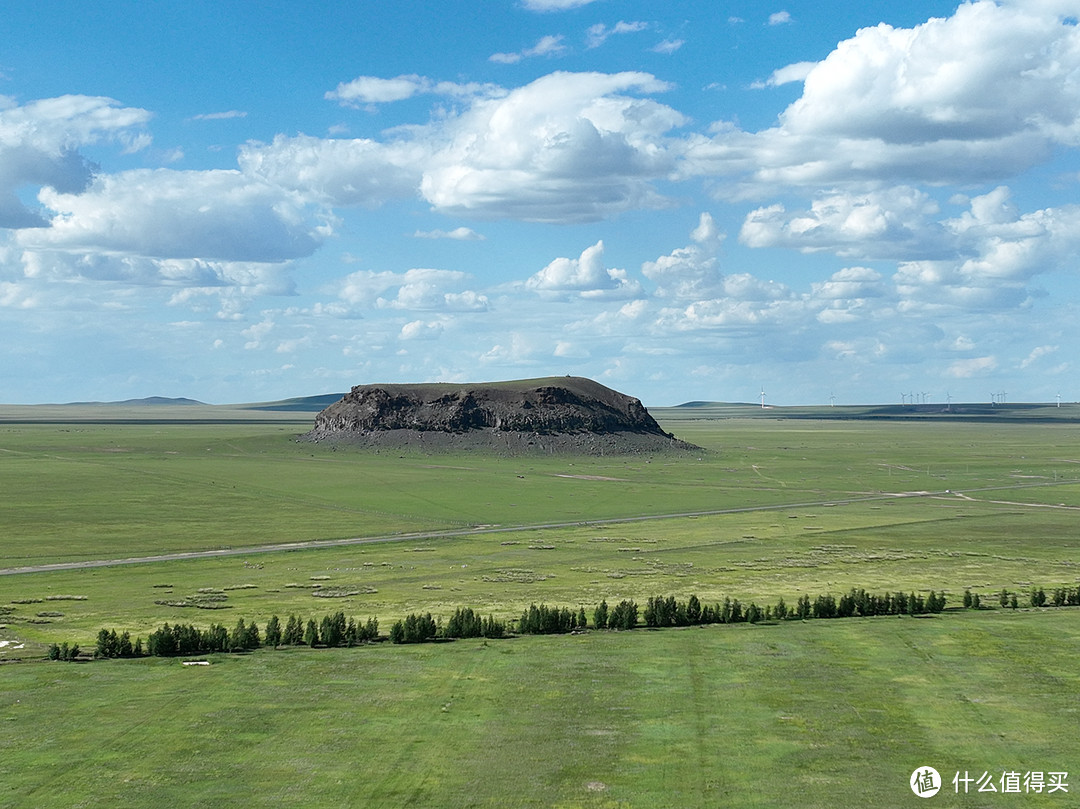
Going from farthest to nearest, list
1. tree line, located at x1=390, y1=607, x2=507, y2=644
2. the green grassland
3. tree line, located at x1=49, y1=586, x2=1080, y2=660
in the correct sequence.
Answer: tree line, located at x1=390, y1=607, x2=507, y2=644, tree line, located at x1=49, y1=586, x2=1080, y2=660, the green grassland

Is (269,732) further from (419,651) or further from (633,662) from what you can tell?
(633,662)

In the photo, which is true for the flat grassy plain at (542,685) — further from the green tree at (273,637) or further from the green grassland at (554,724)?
the green tree at (273,637)

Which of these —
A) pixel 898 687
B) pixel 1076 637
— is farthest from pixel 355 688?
pixel 1076 637

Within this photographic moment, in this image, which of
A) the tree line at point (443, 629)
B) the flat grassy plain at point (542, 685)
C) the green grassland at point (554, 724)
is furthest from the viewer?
the tree line at point (443, 629)

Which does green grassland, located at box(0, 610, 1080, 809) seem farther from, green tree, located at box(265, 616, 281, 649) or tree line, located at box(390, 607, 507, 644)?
green tree, located at box(265, 616, 281, 649)

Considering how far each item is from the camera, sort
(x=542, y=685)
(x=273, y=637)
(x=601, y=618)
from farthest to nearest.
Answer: (x=601, y=618) < (x=273, y=637) < (x=542, y=685)

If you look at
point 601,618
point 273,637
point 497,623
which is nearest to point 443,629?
point 497,623

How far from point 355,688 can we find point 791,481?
14695 centimetres

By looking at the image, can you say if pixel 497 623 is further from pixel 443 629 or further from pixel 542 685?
pixel 542 685

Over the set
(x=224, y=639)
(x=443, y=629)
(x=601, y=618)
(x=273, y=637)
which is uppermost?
(x=224, y=639)

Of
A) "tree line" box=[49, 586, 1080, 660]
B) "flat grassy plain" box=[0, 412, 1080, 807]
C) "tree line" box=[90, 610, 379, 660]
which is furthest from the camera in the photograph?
A: "tree line" box=[49, 586, 1080, 660]

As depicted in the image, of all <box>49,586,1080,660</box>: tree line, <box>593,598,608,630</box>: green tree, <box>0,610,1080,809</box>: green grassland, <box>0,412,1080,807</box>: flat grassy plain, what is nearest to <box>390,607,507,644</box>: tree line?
<box>49,586,1080,660</box>: tree line

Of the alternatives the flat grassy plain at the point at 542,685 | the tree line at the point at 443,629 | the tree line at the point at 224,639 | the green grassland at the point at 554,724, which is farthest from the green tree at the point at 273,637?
the tree line at the point at 443,629

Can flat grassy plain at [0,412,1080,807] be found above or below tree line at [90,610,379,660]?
below
